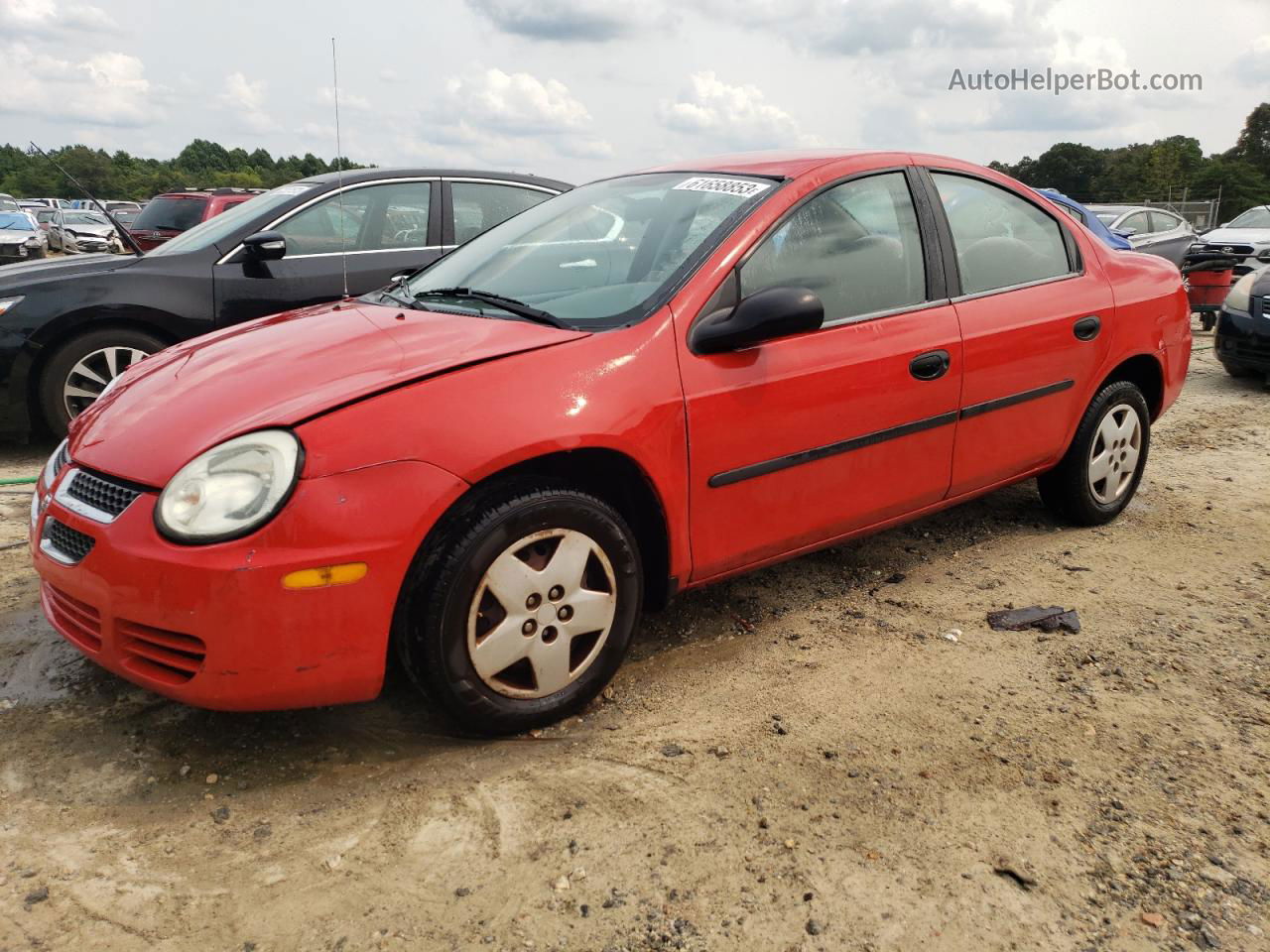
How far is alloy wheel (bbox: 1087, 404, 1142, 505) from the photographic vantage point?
4.38 m

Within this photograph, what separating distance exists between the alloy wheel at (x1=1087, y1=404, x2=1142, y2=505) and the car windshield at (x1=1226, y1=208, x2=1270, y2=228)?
50.2ft

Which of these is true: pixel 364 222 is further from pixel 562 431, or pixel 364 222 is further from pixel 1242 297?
pixel 1242 297

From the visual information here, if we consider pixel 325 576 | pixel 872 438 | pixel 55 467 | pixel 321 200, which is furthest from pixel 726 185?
pixel 321 200

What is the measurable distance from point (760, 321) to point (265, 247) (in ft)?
12.0

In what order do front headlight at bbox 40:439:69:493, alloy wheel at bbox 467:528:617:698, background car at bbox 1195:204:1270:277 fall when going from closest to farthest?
alloy wheel at bbox 467:528:617:698 < front headlight at bbox 40:439:69:493 < background car at bbox 1195:204:1270:277

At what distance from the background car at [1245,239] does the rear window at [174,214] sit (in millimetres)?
13568

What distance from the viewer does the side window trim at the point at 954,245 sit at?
366cm

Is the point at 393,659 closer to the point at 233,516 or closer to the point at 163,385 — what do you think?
the point at 233,516

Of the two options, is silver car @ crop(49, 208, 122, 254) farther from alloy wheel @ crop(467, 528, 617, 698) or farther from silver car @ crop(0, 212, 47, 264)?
alloy wheel @ crop(467, 528, 617, 698)

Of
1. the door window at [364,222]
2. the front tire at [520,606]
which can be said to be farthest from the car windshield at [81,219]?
the front tire at [520,606]

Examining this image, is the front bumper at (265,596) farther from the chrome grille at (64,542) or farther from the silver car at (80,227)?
the silver car at (80,227)

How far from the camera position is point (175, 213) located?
38.9 ft

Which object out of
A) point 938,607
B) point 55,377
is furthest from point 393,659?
point 55,377

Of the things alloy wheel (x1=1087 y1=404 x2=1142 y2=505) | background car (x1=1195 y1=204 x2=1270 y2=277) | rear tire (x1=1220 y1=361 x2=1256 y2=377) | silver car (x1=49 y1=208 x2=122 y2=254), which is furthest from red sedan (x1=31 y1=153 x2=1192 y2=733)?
silver car (x1=49 y1=208 x2=122 y2=254)
